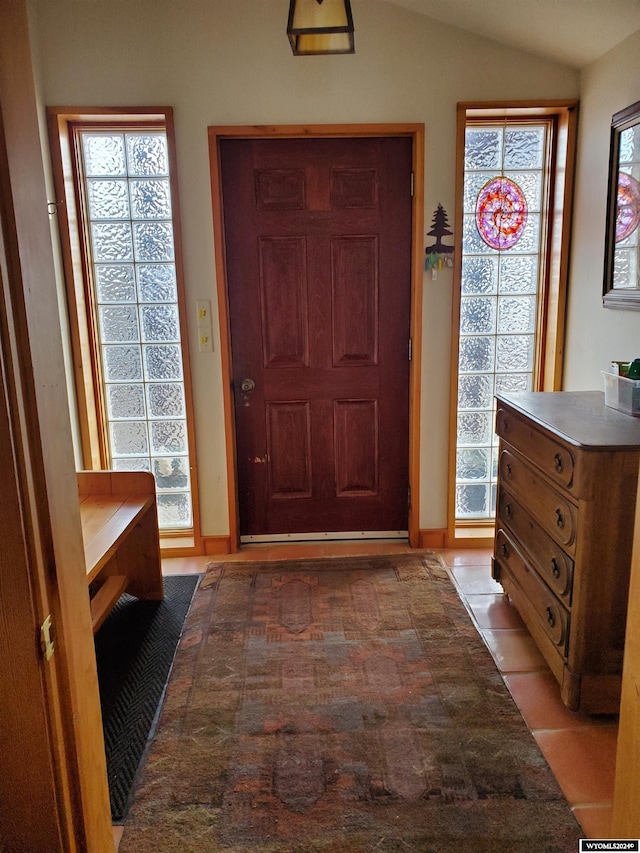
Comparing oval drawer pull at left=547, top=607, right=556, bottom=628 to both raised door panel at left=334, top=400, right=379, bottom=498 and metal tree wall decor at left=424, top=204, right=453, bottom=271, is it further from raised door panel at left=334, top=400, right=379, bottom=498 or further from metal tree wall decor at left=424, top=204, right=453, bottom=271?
metal tree wall decor at left=424, top=204, right=453, bottom=271

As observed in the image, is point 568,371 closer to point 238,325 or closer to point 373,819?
point 238,325

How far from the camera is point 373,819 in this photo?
156 cm

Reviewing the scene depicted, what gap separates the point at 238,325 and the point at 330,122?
1.07 m

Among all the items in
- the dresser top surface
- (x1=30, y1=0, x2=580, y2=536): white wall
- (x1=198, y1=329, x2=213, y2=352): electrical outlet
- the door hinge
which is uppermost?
(x1=30, y1=0, x2=580, y2=536): white wall

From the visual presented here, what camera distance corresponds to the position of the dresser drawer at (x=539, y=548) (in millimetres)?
1897

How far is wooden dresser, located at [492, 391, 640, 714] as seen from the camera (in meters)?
1.77

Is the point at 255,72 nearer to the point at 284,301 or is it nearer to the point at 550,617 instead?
the point at 284,301

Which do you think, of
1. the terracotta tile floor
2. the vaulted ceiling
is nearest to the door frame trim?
the terracotta tile floor

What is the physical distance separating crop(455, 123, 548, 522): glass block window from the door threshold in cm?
41

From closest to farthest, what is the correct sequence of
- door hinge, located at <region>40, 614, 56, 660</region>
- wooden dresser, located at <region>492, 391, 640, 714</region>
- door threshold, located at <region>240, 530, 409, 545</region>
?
door hinge, located at <region>40, 614, 56, 660</region> → wooden dresser, located at <region>492, 391, 640, 714</region> → door threshold, located at <region>240, 530, 409, 545</region>

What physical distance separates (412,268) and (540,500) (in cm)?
145

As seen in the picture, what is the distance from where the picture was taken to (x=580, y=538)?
5.91ft

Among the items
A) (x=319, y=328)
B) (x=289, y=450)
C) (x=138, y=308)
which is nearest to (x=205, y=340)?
(x=138, y=308)

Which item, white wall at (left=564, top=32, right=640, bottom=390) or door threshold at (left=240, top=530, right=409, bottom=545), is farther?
door threshold at (left=240, top=530, right=409, bottom=545)
